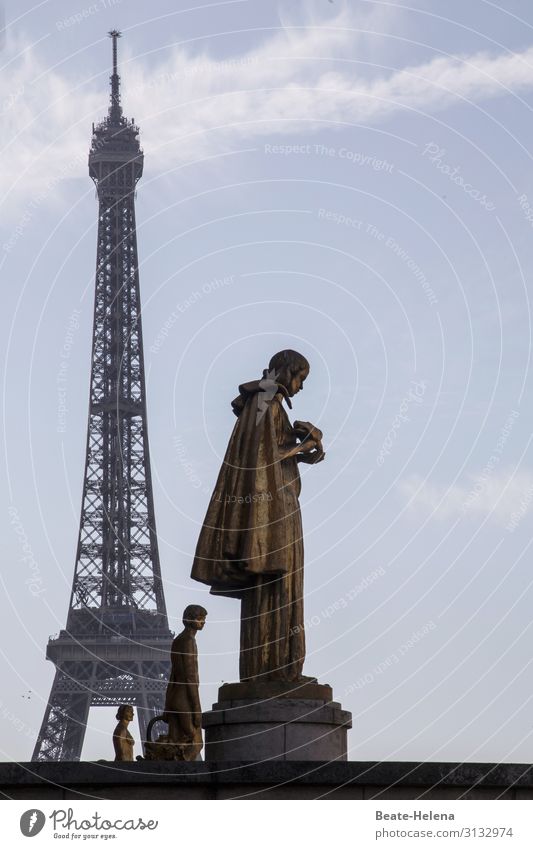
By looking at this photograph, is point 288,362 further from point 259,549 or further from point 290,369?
point 259,549

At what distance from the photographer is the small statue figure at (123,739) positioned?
24.8 meters

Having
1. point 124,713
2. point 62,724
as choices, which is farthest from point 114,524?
point 124,713

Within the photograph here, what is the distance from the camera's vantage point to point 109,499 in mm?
115062

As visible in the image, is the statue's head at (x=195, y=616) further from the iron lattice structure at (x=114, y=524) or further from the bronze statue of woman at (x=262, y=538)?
the iron lattice structure at (x=114, y=524)

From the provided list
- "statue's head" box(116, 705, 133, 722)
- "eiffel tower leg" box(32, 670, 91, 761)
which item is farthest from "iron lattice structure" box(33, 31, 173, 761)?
"statue's head" box(116, 705, 133, 722)

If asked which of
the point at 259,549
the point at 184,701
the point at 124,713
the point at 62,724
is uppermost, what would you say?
the point at 62,724

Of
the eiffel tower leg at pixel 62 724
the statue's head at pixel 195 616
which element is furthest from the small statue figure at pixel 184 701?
the eiffel tower leg at pixel 62 724

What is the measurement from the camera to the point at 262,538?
733 inches

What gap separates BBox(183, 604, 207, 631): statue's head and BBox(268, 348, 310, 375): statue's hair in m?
2.88

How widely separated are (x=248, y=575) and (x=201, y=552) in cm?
60

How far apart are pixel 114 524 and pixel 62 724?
2153 centimetres

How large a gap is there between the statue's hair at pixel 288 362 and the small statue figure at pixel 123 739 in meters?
7.51

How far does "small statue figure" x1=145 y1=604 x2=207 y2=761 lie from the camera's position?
742 inches

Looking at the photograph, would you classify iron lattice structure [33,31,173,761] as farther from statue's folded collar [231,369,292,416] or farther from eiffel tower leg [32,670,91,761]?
statue's folded collar [231,369,292,416]
